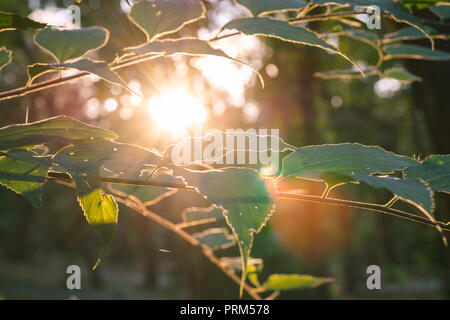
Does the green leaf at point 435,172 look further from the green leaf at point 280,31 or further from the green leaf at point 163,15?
the green leaf at point 163,15

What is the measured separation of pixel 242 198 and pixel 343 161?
0.37 ft

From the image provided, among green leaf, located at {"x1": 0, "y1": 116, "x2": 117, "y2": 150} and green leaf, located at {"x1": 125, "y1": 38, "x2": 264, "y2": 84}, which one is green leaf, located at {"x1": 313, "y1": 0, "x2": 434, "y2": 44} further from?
green leaf, located at {"x1": 0, "y1": 116, "x2": 117, "y2": 150}

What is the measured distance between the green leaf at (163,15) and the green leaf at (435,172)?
0.86 ft

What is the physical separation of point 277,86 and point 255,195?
5394 mm

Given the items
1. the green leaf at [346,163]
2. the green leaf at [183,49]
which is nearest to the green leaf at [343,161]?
the green leaf at [346,163]

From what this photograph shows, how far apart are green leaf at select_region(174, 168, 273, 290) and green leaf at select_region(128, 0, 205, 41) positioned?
0.55 ft

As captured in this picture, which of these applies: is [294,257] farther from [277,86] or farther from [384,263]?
[384,263]

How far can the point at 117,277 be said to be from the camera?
16516 millimetres

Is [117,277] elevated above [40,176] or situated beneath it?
elevated above

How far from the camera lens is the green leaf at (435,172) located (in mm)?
386

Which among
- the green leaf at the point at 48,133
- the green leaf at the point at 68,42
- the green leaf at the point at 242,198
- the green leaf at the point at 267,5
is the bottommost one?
the green leaf at the point at 242,198

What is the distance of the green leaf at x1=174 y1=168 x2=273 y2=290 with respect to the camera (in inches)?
12.1
